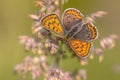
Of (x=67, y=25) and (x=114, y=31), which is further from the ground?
(x=114, y=31)

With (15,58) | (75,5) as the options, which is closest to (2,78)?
(15,58)

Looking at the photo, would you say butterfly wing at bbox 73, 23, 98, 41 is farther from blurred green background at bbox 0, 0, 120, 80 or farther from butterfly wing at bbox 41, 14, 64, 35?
blurred green background at bbox 0, 0, 120, 80

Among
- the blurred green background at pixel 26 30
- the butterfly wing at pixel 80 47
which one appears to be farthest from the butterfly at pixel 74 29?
the blurred green background at pixel 26 30

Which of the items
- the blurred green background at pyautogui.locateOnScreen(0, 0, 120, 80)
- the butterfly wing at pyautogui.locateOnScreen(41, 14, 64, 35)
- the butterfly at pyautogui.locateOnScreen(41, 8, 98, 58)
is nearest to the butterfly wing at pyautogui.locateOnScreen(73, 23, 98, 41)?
the butterfly at pyautogui.locateOnScreen(41, 8, 98, 58)

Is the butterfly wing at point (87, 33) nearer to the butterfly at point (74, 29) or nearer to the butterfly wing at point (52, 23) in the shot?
the butterfly at point (74, 29)

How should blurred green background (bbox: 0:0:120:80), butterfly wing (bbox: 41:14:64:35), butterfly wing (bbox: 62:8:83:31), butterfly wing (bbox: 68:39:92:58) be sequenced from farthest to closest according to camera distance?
1. blurred green background (bbox: 0:0:120:80)
2. butterfly wing (bbox: 62:8:83:31)
3. butterfly wing (bbox: 41:14:64:35)
4. butterfly wing (bbox: 68:39:92:58)

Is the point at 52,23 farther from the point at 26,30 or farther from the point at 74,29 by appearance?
the point at 26,30

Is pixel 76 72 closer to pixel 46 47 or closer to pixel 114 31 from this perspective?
pixel 46 47
